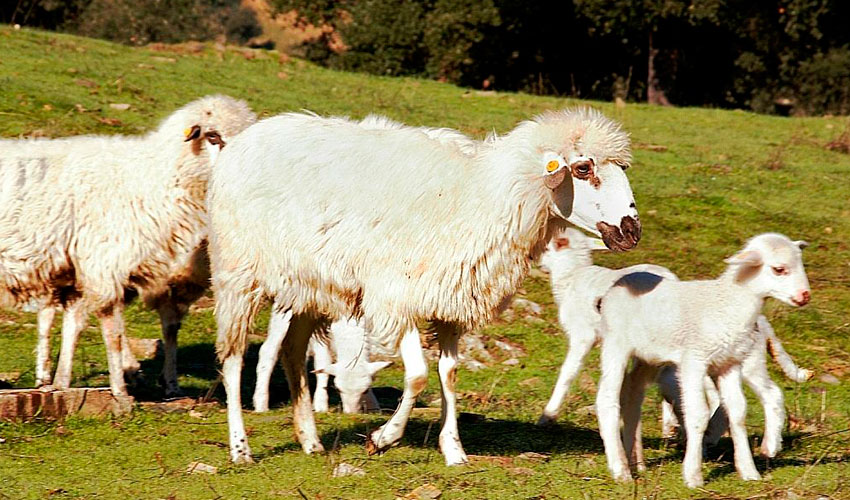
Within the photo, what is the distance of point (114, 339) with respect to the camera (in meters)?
9.00

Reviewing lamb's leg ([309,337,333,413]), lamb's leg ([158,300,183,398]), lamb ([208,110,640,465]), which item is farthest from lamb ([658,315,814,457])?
lamb's leg ([158,300,183,398])

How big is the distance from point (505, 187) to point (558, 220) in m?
0.42

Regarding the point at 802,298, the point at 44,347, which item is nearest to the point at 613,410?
the point at 802,298

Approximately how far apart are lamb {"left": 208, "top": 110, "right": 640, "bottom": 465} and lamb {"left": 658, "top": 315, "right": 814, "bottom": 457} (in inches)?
57.1

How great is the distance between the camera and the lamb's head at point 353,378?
905cm

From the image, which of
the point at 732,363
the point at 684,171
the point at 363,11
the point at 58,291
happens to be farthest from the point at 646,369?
the point at 363,11

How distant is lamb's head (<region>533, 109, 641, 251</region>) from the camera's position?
6980mm

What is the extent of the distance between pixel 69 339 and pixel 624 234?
456cm


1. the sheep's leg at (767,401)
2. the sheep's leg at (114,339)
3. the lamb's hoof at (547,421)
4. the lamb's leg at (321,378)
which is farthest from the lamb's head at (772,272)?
the sheep's leg at (114,339)

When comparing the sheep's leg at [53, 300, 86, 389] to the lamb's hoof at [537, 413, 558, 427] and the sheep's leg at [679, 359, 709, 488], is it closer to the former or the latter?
the lamb's hoof at [537, 413, 558, 427]

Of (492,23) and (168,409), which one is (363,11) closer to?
(492,23)

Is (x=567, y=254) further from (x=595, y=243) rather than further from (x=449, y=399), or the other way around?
(x=449, y=399)

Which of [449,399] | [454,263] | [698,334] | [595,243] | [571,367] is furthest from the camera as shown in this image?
[595,243]

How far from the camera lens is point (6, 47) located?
19438mm
